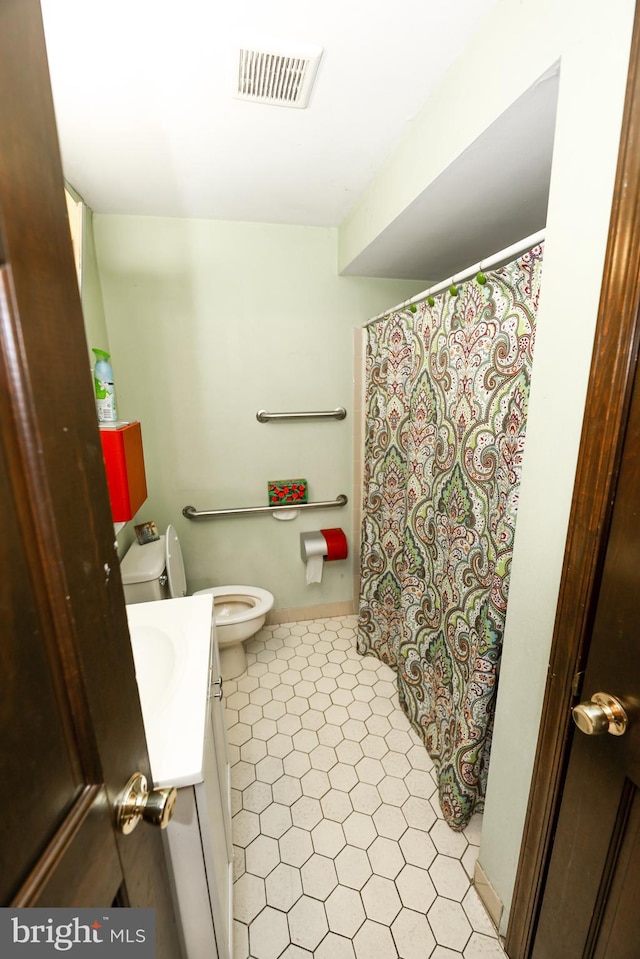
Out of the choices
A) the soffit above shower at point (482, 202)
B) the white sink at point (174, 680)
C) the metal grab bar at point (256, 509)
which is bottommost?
the white sink at point (174, 680)

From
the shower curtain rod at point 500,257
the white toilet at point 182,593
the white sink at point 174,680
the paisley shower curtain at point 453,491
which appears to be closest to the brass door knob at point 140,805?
the white sink at point 174,680

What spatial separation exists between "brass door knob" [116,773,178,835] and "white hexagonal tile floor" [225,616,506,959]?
0.96 meters

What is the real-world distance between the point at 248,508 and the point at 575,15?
203 cm

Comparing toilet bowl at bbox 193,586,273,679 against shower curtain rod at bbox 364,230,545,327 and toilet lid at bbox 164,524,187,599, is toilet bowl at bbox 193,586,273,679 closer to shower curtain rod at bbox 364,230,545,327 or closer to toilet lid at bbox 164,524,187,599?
toilet lid at bbox 164,524,187,599

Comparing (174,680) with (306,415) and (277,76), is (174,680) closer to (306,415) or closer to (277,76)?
(306,415)

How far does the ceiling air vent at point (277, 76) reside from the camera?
3.32 feet

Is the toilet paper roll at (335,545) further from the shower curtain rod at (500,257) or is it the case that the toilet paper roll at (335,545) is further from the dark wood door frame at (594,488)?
the dark wood door frame at (594,488)

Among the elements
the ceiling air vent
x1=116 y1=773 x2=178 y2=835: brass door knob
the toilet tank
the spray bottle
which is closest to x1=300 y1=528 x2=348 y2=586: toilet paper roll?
the toilet tank

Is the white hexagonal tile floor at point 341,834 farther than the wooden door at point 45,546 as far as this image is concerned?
Yes

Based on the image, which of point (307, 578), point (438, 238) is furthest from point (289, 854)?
point (438, 238)

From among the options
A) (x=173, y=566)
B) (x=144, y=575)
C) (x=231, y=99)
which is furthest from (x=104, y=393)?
(x=231, y=99)

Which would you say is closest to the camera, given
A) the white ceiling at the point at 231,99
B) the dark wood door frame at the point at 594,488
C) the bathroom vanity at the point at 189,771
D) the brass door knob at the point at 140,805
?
the brass door knob at the point at 140,805

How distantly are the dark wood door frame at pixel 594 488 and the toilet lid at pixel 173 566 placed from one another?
148 cm

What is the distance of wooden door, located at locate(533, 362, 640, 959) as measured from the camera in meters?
0.64
